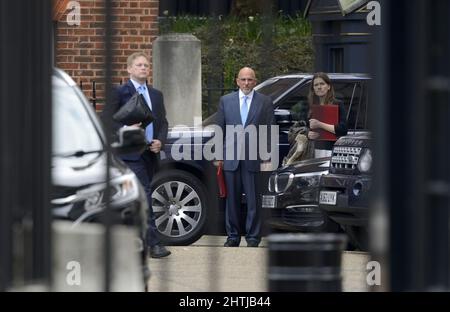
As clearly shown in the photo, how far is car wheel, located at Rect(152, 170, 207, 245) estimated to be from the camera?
11.2 meters

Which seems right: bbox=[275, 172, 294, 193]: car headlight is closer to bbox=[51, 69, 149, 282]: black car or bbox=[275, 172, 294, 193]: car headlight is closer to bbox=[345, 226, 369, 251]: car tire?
bbox=[345, 226, 369, 251]: car tire

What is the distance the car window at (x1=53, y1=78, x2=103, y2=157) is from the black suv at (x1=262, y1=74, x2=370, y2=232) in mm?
5277

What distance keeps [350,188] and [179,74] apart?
15.3 feet

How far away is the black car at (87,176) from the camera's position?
12.2 ft

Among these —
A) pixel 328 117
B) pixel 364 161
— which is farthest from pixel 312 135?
pixel 364 161

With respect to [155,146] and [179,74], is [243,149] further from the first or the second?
[179,74]

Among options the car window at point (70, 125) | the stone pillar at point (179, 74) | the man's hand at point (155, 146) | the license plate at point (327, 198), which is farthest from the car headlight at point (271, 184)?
the car window at point (70, 125)

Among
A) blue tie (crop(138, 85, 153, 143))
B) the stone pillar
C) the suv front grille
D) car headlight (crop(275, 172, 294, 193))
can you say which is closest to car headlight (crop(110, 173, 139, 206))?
blue tie (crop(138, 85, 153, 143))

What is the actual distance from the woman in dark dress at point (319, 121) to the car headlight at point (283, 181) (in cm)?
31

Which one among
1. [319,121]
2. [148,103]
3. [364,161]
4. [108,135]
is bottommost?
[364,161]

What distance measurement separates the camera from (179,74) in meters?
13.9

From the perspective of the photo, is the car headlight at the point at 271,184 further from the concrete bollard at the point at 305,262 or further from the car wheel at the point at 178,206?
the concrete bollard at the point at 305,262

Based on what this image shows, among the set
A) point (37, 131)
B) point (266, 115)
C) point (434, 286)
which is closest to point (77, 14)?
point (37, 131)

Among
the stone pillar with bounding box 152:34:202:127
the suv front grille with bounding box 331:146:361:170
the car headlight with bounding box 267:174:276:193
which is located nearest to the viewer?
the suv front grille with bounding box 331:146:361:170
